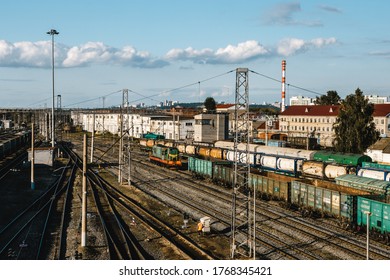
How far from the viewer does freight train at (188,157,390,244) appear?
79.9ft

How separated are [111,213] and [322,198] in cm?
1608

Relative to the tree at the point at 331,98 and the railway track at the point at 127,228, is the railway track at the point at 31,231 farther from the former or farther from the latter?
the tree at the point at 331,98

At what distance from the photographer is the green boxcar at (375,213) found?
2359cm

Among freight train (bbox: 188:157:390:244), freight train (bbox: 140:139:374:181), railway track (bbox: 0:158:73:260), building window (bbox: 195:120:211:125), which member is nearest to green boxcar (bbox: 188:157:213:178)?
freight train (bbox: 140:139:374:181)

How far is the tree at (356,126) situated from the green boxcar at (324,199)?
34309 millimetres

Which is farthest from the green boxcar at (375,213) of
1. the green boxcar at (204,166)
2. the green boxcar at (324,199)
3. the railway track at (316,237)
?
the green boxcar at (204,166)

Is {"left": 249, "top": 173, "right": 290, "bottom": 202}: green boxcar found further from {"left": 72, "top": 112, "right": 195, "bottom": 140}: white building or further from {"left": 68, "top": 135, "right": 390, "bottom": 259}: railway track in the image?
{"left": 72, "top": 112, "right": 195, "bottom": 140}: white building

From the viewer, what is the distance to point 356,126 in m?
61.5

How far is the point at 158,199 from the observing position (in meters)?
36.8

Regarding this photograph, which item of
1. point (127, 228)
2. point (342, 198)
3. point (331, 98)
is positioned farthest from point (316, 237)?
point (331, 98)

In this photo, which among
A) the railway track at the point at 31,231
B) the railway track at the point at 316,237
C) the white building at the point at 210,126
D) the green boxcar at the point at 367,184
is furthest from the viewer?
the white building at the point at 210,126

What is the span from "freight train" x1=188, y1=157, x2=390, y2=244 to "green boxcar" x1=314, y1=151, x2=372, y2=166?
11215 millimetres

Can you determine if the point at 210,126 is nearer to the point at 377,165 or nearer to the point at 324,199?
the point at 377,165
